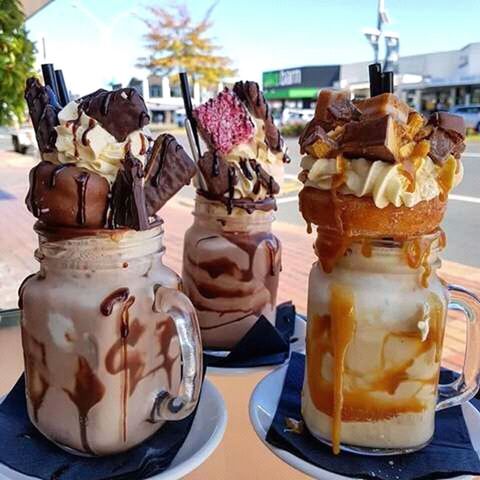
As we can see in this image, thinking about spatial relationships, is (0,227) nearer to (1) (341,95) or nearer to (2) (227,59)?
(1) (341,95)

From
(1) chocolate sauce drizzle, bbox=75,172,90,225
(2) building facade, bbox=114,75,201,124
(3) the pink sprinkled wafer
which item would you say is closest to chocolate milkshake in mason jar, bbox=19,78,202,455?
(1) chocolate sauce drizzle, bbox=75,172,90,225

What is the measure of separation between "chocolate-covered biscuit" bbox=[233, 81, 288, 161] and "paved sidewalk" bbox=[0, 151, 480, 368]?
0.68m

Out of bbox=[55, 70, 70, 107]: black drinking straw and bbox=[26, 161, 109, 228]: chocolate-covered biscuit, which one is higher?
bbox=[55, 70, 70, 107]: black drinking straw

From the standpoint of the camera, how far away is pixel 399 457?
748 millimetres

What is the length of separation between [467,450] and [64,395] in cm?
56

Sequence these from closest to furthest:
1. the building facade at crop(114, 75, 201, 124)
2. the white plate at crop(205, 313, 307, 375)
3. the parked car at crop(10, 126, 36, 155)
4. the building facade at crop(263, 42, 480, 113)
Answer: the white plate at crop(205, 313, 307, 375)
the parked car at crop(10, 126, 36, 155)
the building facade at crop(114, 75, 201, 124)
the building facade at crop(263, 42, 480, 113)

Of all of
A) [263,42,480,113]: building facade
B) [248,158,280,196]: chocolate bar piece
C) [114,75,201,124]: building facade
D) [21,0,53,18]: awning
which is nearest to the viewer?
[248,158,280,196]: chocolate bar piece

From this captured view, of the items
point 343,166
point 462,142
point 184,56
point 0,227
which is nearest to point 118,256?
point 343,166

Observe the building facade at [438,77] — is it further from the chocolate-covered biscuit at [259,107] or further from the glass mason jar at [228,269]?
the glass mason jar at [228,269]

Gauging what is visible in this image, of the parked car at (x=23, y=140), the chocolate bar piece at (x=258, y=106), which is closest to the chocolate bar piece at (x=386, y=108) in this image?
the chocolate bar piece at (x=258, y=106)

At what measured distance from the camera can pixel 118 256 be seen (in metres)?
0.69

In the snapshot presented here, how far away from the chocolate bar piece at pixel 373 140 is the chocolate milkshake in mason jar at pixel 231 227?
50 centimetres

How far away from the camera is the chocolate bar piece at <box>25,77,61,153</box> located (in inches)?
28.8

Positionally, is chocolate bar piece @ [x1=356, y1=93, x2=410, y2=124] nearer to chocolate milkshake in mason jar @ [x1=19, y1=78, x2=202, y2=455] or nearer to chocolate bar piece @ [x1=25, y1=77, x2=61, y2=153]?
chocolate milkshake in mason jar @ [x1=19, y1=78, x2=202, y2=455]
